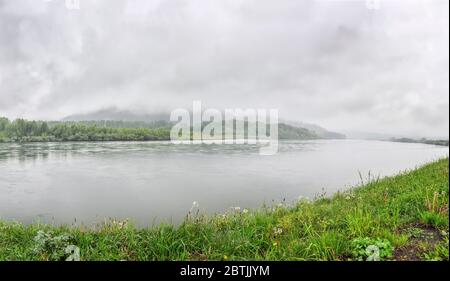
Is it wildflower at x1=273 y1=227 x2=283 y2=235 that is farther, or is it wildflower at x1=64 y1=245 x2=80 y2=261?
wildflower at x1=273 y1=227 x2=283 y2=235

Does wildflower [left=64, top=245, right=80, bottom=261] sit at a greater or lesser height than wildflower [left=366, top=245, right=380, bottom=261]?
lesser

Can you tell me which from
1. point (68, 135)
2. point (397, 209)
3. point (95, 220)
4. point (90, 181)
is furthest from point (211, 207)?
point (68, 135)

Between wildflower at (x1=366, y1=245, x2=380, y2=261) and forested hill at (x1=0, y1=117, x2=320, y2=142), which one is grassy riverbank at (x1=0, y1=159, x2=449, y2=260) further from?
forested hill at (x1=0, y1=117, x2=320, y2=142)

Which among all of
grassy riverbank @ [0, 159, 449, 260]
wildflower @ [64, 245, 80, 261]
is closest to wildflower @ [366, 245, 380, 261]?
grassy riverbank @ [0, 159, 449, 260]

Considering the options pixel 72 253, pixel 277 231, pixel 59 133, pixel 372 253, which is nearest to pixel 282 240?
pixel 277 231

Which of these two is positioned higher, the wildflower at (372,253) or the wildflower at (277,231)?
the wildflower at (372,253)

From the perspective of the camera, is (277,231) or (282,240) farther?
(277,231)

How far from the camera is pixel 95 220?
9.73 metres

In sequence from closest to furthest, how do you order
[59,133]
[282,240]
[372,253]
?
[372,253]
[282,240]
[59,133]

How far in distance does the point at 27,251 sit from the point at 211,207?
7957mm

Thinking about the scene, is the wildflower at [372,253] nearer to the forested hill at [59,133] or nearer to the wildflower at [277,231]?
the wildflower at [277,231]

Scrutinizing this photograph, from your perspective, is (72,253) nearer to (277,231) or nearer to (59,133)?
(277,231)

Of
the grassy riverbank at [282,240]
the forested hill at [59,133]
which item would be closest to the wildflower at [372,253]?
the grassy riverbank at [282,240]

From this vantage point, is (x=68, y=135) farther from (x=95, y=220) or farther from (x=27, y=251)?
(x=27, y=251)
